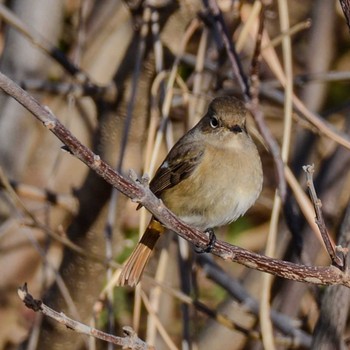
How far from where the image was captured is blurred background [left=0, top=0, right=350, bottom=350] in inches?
127

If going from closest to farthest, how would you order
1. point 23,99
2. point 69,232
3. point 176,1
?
point 23,99
point 176,1
point 69,232

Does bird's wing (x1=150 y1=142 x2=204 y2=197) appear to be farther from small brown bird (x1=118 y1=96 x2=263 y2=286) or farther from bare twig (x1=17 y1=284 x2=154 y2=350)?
bare twig (x1=17 y1=284 x2=154 y2=350)

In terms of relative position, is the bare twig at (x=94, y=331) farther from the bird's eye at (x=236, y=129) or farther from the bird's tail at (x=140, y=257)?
the bird's eye at (x=236, y=129)

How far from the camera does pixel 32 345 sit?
12.2ft

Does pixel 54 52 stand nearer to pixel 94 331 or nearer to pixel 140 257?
pixel 140 257

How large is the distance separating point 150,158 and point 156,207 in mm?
1186

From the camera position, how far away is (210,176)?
3.34 m

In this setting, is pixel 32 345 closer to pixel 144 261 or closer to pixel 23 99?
pixel 144 261

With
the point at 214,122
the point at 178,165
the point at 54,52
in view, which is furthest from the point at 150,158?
the point at 54,52

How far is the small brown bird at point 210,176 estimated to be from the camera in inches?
129

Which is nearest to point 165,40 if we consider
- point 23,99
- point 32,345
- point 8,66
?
point 8,66

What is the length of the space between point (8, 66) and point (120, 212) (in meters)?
0.94

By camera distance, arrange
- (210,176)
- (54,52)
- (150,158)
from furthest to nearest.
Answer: (54,52) < (210,176) < (150,158)

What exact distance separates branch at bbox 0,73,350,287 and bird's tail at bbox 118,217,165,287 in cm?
81
